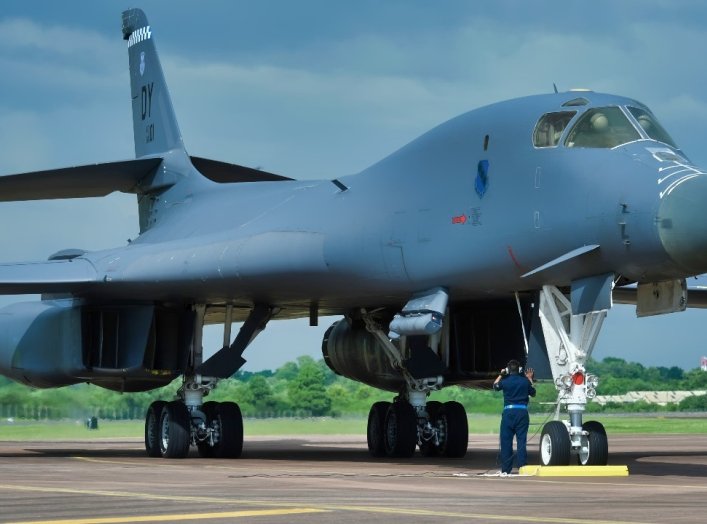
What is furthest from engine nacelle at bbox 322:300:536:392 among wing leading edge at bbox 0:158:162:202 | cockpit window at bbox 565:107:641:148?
wing leading edge at bbox 0:158:162:202

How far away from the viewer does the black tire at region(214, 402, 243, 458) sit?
20.1 metres

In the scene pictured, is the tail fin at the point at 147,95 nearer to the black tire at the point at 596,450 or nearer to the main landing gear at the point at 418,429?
the main landing gear at the point at 418,429

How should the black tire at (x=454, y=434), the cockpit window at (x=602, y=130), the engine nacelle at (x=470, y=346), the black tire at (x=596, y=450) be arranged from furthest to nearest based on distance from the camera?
the black tire at (x=454, y=434) → the engine nacelle at (x=470, y=346) → the cockpit window at (x=602, y=130) → the black tire at (x=596, y=450)

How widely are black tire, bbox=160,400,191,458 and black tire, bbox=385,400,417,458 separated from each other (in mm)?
2929

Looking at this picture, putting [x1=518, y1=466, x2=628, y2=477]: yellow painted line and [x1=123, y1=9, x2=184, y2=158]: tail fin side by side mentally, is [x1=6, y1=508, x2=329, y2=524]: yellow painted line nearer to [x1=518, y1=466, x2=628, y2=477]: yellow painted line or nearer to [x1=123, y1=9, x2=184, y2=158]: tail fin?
[x1=518, y1=466, x2=628, y2=477]: yellow painted line

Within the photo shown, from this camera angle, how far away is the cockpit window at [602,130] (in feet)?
48.7

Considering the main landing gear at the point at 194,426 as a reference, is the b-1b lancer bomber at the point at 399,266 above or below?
above

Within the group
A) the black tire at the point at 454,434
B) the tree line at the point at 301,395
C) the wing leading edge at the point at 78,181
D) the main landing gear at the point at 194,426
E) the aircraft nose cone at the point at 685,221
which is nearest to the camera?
the aircraft nose cone at the point at 685,221

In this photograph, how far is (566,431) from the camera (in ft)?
47.4

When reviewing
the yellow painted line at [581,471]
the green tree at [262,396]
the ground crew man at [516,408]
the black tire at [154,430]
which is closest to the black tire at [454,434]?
the black tire at [154,430]

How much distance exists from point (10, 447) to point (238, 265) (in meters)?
8.03

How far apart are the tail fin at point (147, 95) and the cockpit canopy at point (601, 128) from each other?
1087cm

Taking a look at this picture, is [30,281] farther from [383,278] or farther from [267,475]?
[267,475]

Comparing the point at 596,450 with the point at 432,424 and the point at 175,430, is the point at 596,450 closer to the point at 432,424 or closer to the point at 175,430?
the point at 432,424
